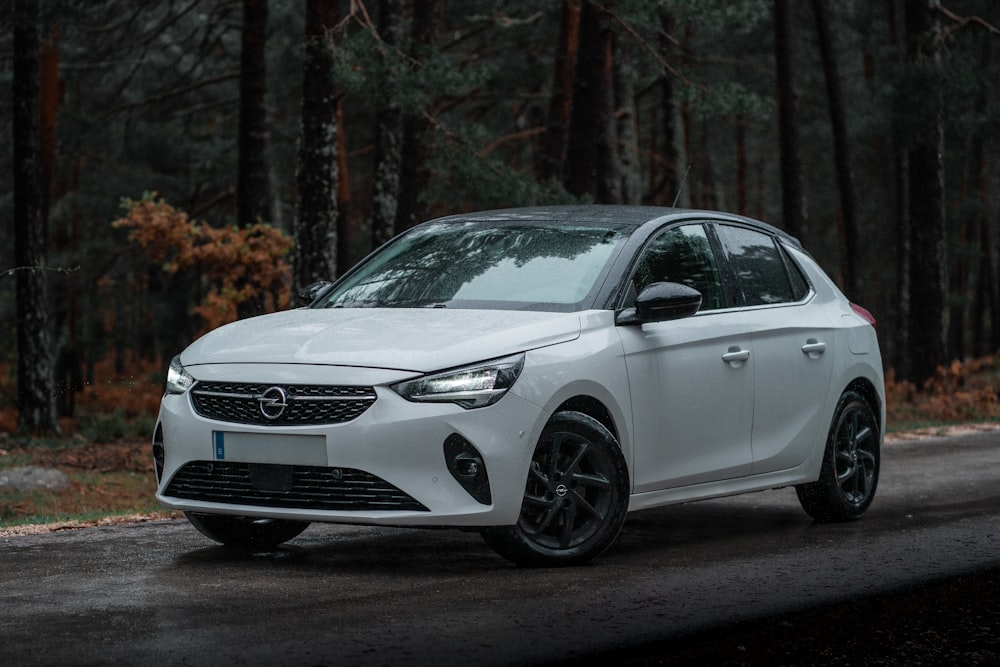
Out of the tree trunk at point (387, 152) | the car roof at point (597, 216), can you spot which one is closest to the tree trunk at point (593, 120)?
the tree trunk at point (387, 152)

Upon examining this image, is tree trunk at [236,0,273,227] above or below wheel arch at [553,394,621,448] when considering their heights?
above

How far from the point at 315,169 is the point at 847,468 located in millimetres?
10253

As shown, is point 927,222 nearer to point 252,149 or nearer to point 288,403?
→ point 252,149

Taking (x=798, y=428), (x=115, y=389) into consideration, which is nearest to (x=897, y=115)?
(x=798, y=428)

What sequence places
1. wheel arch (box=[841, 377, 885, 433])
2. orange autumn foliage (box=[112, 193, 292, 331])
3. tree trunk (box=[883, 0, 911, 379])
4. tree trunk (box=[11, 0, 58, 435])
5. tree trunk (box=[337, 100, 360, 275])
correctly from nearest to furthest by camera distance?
wheel arch (box=[841, 377, 885, 433]), orange autumn foliage (box=[112, 193, 292, 331]), tree trunk (box=[11, 0, 58, 435]), tree trunk (box=[337, 100, 360, 275]), tree trunk (box=[883, 0, 911, 379])

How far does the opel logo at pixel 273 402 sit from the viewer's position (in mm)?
6824

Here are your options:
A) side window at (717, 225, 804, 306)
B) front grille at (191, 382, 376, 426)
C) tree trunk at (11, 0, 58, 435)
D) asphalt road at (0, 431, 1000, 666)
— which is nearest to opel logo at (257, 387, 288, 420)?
front grille at (191, 382, 376, 426)

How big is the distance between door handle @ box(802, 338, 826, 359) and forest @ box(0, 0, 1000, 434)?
114 cm

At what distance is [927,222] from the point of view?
24.1m

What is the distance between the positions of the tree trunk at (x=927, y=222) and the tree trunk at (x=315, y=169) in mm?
10389

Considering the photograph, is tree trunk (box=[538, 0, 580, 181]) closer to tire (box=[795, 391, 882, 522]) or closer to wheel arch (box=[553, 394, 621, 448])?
tire (box=[795, 391, 882, 522])

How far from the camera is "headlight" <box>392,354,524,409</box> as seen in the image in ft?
22.1

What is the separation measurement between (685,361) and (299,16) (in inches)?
1147

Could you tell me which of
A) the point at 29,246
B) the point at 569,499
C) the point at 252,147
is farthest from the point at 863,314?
the point at 29,246
